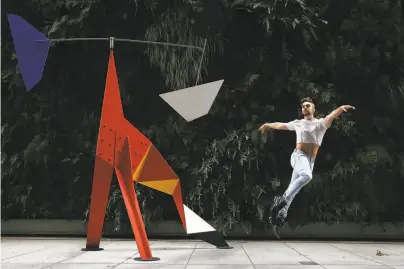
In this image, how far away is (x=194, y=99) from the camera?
532 cm

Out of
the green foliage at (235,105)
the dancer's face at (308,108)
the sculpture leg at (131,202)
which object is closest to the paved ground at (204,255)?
the sculpture leg at (131,202)

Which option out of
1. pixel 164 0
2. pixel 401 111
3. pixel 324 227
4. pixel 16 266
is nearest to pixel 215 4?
pixel 164 0

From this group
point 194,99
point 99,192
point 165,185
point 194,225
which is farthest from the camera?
point 194,225

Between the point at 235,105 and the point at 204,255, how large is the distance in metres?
3.13

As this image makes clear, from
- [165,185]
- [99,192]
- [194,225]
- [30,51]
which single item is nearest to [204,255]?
[194,225]

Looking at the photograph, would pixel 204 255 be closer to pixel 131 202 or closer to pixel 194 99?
pixel 131 202

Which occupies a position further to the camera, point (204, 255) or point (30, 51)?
point (204, 255)

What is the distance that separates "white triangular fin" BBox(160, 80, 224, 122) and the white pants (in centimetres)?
160

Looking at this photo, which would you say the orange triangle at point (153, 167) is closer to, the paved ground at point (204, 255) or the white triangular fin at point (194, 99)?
the white triangular fin at point (194, 99)

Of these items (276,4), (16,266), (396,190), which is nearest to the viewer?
(16,266)

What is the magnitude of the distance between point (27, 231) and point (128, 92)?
11.4 ft

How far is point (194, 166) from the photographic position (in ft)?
27.0

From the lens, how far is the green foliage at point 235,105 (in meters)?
7.87

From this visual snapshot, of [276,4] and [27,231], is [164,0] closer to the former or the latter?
[276,4]
